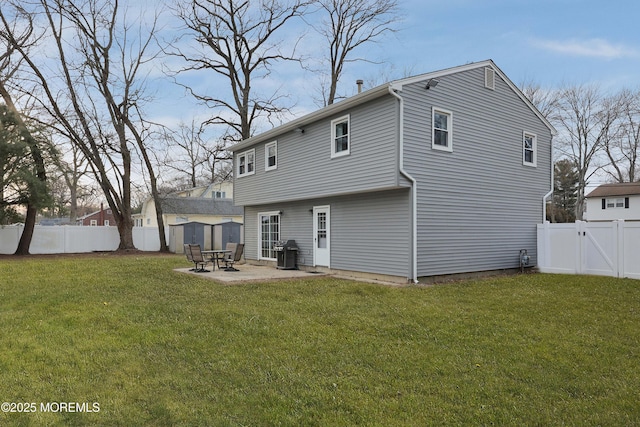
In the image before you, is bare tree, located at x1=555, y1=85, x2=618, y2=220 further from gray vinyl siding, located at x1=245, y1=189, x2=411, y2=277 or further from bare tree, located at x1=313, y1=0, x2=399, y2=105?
gray vinyl siding, located at x1=245, y1=189, x2=411, y2=277

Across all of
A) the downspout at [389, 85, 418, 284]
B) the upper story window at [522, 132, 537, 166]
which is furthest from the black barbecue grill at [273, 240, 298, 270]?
the upper story window at [522, 132, 537, 166]

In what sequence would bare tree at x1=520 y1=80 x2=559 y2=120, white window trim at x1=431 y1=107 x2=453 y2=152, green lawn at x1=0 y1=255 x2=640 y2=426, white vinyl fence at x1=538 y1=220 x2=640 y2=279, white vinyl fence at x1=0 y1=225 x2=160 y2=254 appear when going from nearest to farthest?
green lawn at x1=0 y1=255 x2=640 y2=426, white window trim at x1=431 y1=107 x2=453 y2=152, white vinyl fence at x1=538 y1=220 x2=640 y2=279, white vinyl fence at x1=0 y1=225 x2=160 y2=254, bare tree at x1=520 y1=80 x2=559 y2=120

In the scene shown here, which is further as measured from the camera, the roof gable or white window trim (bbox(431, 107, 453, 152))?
white window trim (bbox(431, 107, 453, 152))

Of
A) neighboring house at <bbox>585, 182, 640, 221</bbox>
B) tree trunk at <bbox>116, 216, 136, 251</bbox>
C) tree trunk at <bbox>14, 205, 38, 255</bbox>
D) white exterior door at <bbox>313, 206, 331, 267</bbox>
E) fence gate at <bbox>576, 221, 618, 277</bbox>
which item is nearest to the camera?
fence gate at <bbox>576, 221, 618, 277</bbox>

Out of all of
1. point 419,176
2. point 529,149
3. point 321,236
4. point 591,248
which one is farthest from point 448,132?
point 591,248

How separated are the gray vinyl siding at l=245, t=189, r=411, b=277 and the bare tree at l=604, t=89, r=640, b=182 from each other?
2830 cm

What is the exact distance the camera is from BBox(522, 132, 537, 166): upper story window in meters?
13.6

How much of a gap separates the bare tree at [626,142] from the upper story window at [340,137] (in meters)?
28.1

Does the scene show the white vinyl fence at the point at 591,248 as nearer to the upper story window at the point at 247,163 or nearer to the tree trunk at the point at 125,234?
the upper story window at the point at 247,163

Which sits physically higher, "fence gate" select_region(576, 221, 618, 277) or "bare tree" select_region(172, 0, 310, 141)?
"bare tree" select_region(172, 0, 310, 141)

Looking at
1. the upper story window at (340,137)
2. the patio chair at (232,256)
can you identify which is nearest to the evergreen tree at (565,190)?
the upper story window at (340,137)

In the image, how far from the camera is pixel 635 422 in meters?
3.27

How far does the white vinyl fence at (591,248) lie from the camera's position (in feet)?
36.8

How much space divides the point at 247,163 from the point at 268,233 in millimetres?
3053
